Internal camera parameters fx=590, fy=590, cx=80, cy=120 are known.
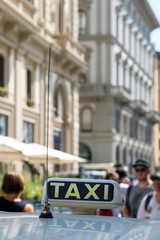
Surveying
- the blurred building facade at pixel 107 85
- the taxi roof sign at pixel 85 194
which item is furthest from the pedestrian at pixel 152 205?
the blurred building facade at pixel 107 85

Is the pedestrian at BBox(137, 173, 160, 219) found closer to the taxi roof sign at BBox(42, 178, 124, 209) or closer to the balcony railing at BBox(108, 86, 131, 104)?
the taxi roof sign at BBox(42, 178, 124, 209)

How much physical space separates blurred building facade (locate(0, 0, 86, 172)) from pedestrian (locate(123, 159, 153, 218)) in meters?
14.9

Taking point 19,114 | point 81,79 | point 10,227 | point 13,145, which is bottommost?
point 10,227

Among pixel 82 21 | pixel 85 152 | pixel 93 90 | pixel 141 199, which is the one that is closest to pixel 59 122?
pixel 93 90

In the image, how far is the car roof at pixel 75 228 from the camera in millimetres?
2244

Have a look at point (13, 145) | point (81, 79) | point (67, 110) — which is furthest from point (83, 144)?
point (13, 145)

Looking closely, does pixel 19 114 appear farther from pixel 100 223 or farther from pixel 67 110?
pixel 100 223

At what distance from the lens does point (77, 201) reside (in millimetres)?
2926

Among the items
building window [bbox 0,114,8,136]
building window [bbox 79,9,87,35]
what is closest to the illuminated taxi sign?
building window [bbox 0,114,8,136]

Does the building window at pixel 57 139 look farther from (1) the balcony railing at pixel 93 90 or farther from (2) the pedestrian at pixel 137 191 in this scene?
(2) the pedestrian at pixel 137 191

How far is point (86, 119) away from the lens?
48781 mm

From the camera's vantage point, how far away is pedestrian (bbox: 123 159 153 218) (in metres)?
7.76

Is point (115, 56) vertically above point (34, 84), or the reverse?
point (115, 56)

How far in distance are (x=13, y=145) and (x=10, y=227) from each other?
1045cm
